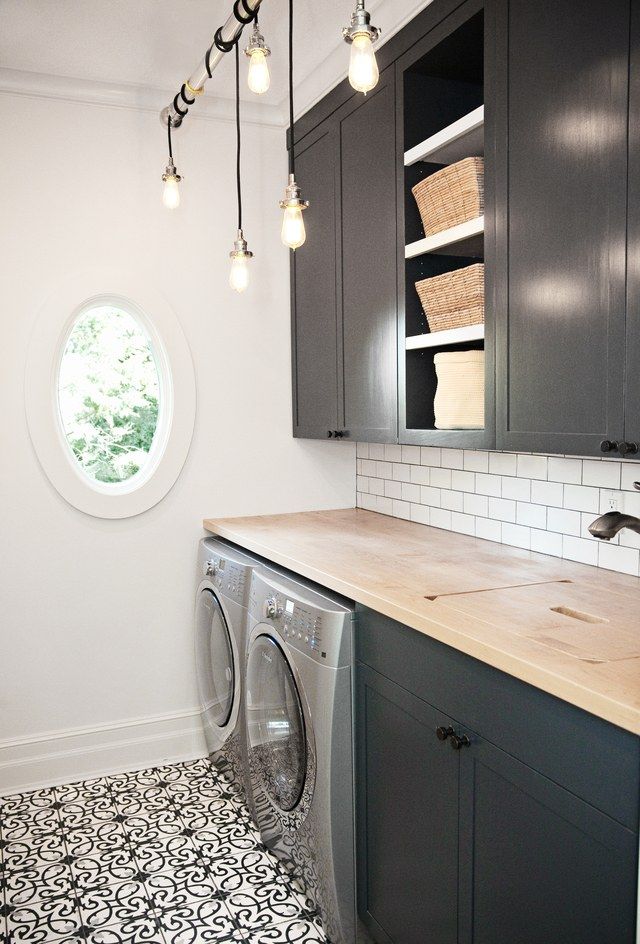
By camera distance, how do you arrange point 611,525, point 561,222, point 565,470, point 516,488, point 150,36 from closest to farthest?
point 611,525 → point 561,222 → point 565,470 → point 516,488 → point 150,36

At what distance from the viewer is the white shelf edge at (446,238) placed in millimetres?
2223

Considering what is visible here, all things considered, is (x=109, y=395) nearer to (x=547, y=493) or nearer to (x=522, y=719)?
(x=547, y=493)

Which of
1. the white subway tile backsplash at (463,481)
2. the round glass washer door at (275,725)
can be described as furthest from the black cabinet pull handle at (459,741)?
the white subway tile backsplash at (463,481)

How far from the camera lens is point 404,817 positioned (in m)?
1.94

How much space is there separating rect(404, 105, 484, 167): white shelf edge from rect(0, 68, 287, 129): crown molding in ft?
3.74

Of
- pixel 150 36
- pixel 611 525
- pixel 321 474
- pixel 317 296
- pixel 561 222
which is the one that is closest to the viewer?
pixel 611 525

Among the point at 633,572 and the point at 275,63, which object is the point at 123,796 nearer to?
the point at 633,572

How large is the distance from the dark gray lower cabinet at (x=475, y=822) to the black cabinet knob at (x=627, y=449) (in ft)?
1.88

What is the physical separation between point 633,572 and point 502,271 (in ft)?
2.95

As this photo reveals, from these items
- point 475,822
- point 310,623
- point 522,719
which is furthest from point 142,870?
point 522,719

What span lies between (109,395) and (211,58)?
1437 mm

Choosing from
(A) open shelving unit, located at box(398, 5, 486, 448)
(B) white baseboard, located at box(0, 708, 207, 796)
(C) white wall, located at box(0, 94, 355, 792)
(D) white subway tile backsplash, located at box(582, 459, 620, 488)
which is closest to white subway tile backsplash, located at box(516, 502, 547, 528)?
(D) white subway tile backsplash, located at box(582, 459, 620, 488)

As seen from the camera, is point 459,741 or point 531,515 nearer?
point 459,741

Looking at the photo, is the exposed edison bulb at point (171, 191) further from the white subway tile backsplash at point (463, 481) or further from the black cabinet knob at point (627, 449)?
the black cabinet knob at point (627, 449)
